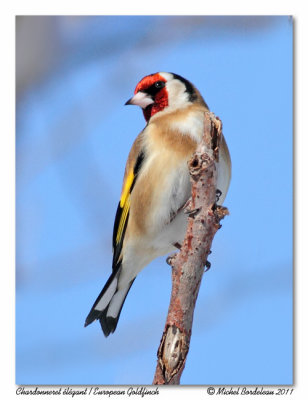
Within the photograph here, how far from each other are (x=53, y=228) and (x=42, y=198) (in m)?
0.12

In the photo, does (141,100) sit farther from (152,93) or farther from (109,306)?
(109,306)

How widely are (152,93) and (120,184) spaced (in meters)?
0.35

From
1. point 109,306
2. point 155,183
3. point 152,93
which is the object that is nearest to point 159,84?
point 152,93

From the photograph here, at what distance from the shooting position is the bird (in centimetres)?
229

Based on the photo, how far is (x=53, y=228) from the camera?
2.45 meters

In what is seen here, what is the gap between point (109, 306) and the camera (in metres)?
2.43

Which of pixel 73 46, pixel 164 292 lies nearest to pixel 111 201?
pixel 164 292

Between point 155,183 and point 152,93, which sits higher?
point 152,93

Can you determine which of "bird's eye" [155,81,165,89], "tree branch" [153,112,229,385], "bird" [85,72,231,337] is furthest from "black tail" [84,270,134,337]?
"bird's eye" [155,81,165,89]

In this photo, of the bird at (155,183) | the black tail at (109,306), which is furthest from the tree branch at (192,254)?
the black tail at (109,306)

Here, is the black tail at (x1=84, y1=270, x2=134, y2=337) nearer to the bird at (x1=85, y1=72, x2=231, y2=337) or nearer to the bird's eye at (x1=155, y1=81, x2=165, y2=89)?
the bird at (x1=85, y1=72, x2=231, y2=337)

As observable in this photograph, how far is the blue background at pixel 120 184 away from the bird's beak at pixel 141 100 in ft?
Answer: 0.11

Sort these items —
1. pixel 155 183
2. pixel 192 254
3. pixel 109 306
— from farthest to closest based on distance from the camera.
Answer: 1. pixel 109 306
2. pixel 155 183
3. pixel 192 254

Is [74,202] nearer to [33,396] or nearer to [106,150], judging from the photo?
[106,150]
